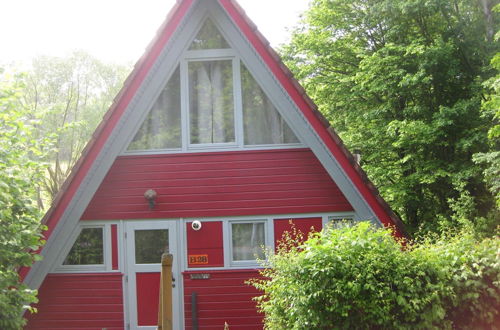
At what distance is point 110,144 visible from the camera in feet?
26.3

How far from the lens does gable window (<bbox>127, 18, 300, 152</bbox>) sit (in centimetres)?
834

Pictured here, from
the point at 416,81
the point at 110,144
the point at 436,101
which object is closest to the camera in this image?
the point at 110,144

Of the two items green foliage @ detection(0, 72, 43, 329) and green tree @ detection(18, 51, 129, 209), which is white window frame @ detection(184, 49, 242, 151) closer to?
green foliage @ detection(0, 72, 43, 329)

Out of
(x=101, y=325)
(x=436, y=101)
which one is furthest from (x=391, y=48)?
(x=101, y=325)

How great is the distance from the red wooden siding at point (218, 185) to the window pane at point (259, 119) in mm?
232

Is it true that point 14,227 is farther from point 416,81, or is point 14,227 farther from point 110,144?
point 416,81

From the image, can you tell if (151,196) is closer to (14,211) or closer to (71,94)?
(14,211)

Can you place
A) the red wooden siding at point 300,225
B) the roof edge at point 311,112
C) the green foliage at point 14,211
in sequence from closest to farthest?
the green foliage at point 14,211, the roof edge at point 311,112, the red wooden siding at point 300,225

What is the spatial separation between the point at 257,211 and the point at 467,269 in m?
3.53

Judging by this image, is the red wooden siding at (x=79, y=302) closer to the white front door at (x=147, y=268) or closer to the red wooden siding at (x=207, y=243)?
the white front door at (x=147, y=268)

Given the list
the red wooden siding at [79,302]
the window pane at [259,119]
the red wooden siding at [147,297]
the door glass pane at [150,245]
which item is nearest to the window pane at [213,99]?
the window pane at [259,119]

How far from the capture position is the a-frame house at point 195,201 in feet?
27.2

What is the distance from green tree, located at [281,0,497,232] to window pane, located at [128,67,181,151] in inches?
386

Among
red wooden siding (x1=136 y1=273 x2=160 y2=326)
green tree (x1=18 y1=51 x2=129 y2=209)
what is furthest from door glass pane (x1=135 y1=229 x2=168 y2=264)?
green tree (x1=18 y1=51 x2=129 y2=209)
